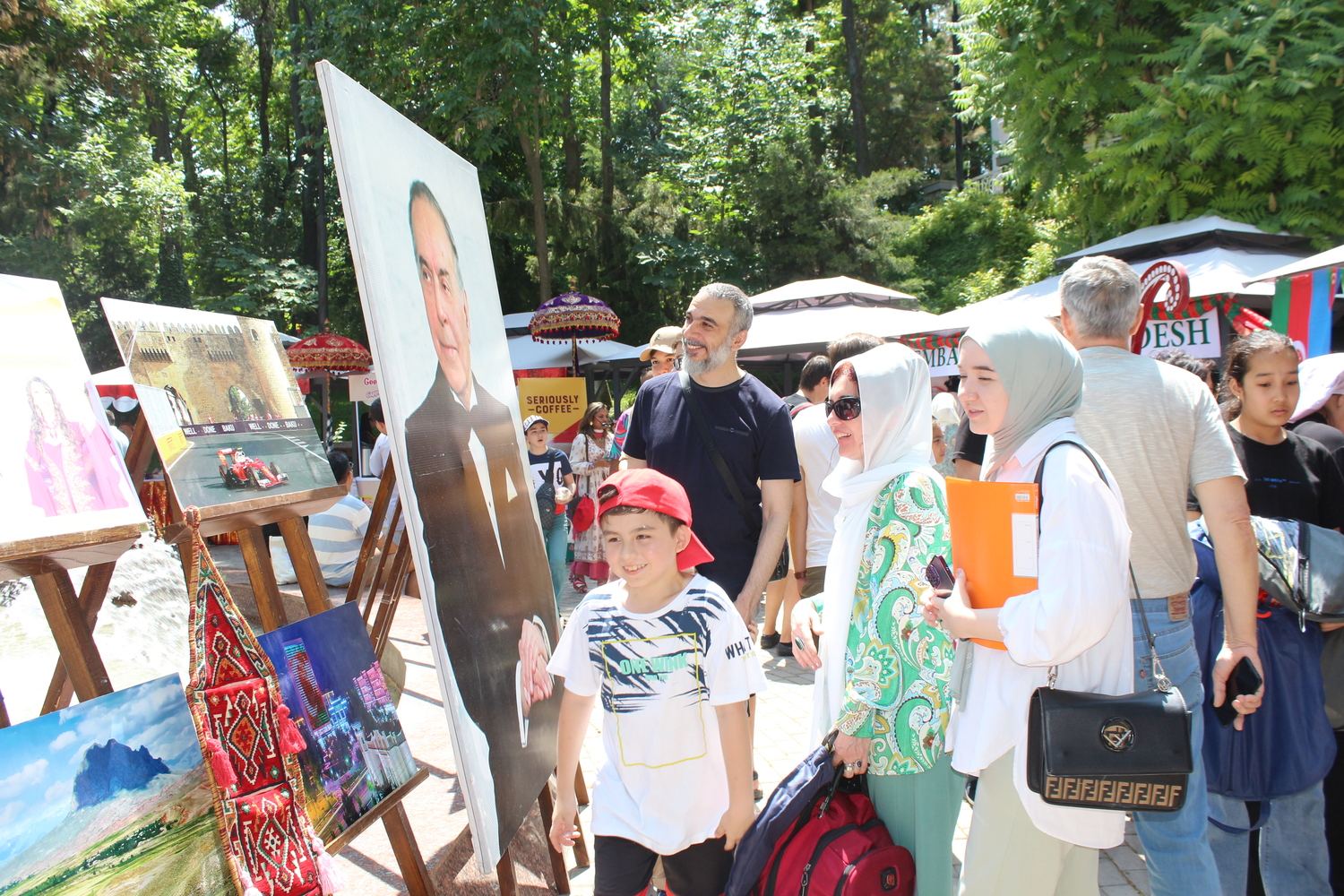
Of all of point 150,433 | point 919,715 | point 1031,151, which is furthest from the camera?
point 1031,151

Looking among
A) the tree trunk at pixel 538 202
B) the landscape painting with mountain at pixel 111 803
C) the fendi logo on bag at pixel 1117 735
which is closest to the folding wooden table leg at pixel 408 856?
the landscape painting with mountain at pixel 111 803

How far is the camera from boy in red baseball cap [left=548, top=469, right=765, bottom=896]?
231 centimetres

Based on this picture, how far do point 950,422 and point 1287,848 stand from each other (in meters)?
4.00

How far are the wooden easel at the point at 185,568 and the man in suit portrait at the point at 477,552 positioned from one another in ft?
1.04

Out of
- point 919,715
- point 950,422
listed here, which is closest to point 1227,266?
point 950,422

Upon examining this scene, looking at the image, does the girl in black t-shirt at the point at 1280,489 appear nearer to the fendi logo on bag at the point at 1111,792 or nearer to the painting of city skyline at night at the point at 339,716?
the fendi logo on bag at the point at 1111,792

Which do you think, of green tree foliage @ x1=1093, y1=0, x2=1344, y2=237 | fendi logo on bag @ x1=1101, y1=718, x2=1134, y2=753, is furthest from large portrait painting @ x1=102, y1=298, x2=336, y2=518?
green tree foliage @ x1=1093, y1=0, x2=1344, y2=237

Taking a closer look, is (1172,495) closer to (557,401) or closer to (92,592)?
(92,592)

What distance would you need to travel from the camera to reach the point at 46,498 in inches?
74.6

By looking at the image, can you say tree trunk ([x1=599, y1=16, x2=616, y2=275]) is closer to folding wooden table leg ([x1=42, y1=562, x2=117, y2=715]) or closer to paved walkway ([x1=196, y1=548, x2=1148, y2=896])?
paved walkway ([x1=196, y1=548, x2=1148, y2=896])

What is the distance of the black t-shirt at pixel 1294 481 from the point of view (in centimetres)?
287

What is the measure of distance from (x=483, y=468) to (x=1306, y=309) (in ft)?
16.6

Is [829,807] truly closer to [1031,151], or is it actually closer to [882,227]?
[1031,151]

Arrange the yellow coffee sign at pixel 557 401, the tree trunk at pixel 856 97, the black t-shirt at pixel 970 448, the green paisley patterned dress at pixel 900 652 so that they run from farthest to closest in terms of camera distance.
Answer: the tree trunk at pixel 856 97
the yellow coffee sign at pixel 557 401
the black t-shirt at pixel 970 448
the green paisley patterned dress at pixel 900 652
